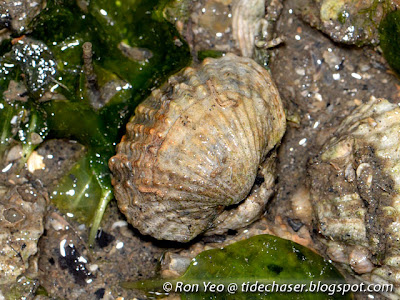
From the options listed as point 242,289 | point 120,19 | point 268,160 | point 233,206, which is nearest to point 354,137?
point 268,160

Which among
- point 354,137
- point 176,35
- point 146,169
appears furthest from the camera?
point 176,35

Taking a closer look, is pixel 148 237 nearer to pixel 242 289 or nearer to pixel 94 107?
pixel 242 289

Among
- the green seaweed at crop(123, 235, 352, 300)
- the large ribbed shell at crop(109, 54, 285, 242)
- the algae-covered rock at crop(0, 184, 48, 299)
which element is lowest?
the green seaweed at crop(123, 235, 352, 300)

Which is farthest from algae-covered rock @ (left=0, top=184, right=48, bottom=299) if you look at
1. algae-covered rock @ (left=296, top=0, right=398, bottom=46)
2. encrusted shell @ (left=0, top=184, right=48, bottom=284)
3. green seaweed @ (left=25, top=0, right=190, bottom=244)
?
algae-covered rock @ (left=296, top=0, right=398, bottom=46)

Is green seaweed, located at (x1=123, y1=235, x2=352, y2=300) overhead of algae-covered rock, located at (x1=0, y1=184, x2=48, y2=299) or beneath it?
beneath

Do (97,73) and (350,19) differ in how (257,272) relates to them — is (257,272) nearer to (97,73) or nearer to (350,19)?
(97,73)

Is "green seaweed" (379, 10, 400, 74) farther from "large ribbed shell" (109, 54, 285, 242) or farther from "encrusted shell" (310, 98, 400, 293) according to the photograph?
"large ribbed shell" (109, 54, 285, 242)

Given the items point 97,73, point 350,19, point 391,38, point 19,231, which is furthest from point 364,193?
point 19,231
